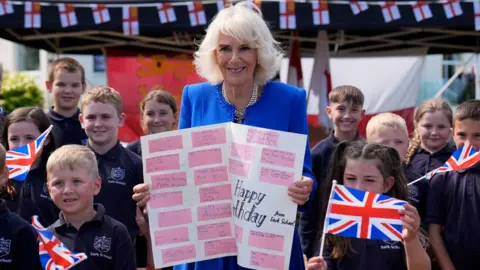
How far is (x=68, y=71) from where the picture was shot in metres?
6.17

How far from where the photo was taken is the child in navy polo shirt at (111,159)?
16.7 feet

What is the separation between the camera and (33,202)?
494 cm

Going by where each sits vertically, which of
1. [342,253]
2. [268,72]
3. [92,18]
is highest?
[92,18]

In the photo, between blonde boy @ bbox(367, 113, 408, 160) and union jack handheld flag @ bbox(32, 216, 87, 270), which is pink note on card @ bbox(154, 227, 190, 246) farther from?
blonde boy @ bbox(367, 113, 408, 160)

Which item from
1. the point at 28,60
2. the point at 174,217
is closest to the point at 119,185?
the point at 174,217

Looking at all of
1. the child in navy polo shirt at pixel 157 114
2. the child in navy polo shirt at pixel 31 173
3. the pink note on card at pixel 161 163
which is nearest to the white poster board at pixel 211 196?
the pink note on card at pixel 161 163

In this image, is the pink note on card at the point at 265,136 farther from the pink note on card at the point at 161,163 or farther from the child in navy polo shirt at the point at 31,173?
the child in navy polo shirt at the point at 31,173

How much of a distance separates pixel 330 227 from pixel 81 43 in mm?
8151

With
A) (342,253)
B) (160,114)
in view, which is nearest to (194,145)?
(342,253)

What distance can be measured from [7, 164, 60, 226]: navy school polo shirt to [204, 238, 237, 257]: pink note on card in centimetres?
168

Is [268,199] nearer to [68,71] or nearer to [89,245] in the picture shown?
[89,245]

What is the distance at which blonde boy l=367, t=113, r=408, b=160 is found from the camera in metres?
5.41

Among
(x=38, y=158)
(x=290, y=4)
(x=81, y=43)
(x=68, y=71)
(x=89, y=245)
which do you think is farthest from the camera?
(x=81, y=43)

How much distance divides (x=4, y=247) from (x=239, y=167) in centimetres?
118
